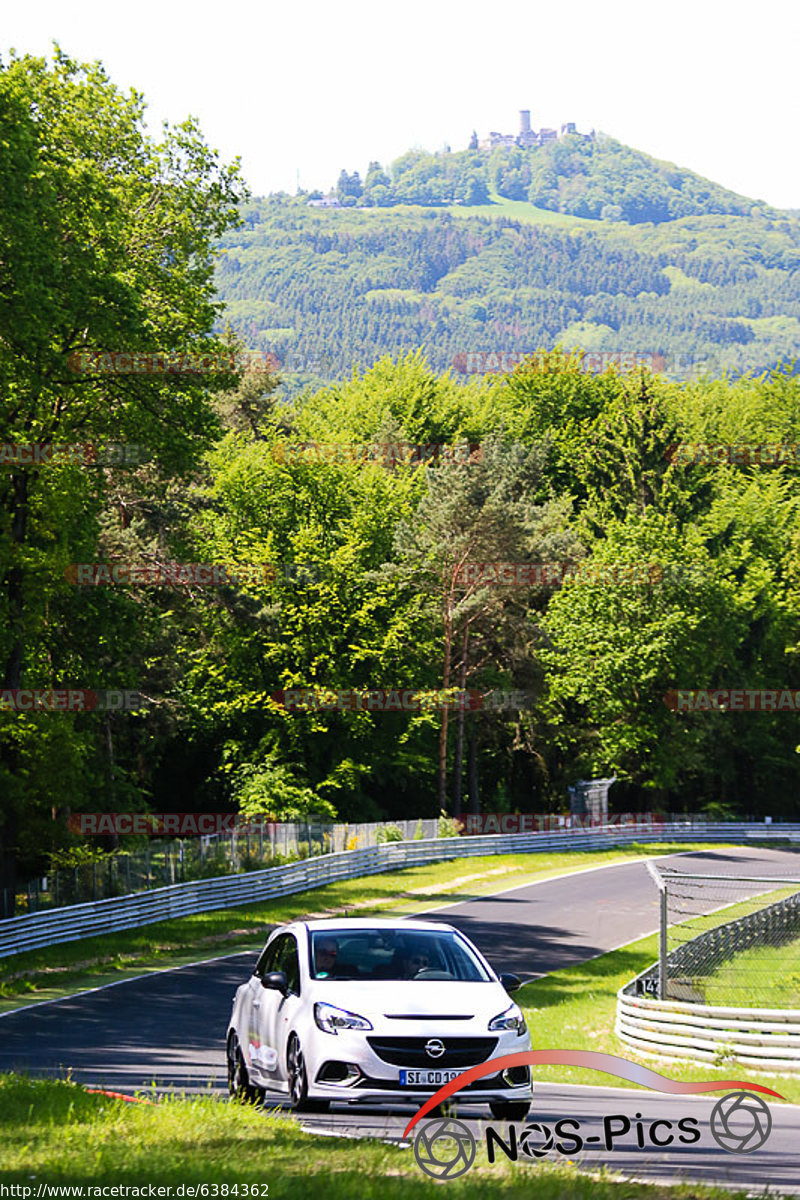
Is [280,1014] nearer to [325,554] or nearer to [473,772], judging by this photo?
[325,554]

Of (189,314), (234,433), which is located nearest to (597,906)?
(189,314)

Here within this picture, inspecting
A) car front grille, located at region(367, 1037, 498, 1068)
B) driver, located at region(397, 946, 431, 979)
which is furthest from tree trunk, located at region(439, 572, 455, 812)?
car front grille, located at region(367, 1037, 498, 1068)

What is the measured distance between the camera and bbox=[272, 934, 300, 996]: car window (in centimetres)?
1155

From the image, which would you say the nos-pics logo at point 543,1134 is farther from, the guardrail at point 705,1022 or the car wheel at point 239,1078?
the guardrail at point 705,1022

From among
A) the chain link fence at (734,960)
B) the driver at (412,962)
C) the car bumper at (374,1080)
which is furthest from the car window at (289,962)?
the chain link fence at (734,960)

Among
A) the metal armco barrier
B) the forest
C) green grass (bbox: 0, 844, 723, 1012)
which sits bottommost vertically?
green grass (bbox: 0, 844, 723, 1012)

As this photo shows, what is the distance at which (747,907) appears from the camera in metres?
38.1

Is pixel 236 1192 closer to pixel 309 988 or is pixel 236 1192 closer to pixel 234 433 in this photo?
pixel 309 988

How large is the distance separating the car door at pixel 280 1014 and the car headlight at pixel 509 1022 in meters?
1.58

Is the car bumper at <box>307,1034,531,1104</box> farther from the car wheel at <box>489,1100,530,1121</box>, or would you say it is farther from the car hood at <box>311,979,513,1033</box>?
the car hood at <box>311,979,513,1033</box>

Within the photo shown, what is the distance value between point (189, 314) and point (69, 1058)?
22000 mm

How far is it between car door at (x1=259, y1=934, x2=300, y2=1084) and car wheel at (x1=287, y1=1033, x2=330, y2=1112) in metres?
0.15

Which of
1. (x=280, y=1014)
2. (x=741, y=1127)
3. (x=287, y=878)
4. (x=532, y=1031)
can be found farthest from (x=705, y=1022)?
(x=287, y=878)

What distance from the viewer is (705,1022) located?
17.8 metres
